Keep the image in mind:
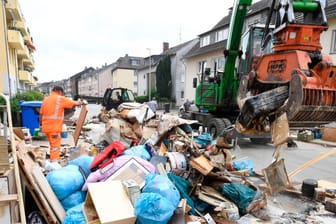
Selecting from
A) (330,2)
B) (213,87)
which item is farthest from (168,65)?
(213,87)

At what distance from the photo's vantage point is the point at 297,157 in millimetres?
6590

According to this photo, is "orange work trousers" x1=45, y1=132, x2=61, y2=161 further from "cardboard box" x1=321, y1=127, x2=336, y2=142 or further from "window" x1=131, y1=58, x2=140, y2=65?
"window" x1=131, y1=58, x2=140, y2=65

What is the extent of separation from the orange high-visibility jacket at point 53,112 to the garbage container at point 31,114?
3.28m

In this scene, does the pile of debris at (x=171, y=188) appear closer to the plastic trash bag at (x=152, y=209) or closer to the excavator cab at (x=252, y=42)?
the plastic trash bag at (x=152, y=209)

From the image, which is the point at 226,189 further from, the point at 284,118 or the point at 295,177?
the point at 295,177

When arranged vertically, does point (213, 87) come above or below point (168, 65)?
below

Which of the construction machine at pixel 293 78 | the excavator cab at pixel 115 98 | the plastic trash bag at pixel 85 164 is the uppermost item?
the construction machine at pixel 293 78

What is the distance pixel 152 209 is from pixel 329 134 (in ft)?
29.6

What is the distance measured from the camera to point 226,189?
11.0 ft

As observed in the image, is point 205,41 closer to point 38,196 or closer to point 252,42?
point 252,42

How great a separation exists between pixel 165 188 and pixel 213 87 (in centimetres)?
576

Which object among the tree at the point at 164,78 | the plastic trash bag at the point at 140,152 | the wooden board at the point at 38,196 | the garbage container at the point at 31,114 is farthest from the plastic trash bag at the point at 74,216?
the tree at the point at 164,78

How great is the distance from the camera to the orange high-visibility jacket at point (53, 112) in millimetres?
4770

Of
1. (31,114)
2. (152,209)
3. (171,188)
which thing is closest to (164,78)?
(31,114)
